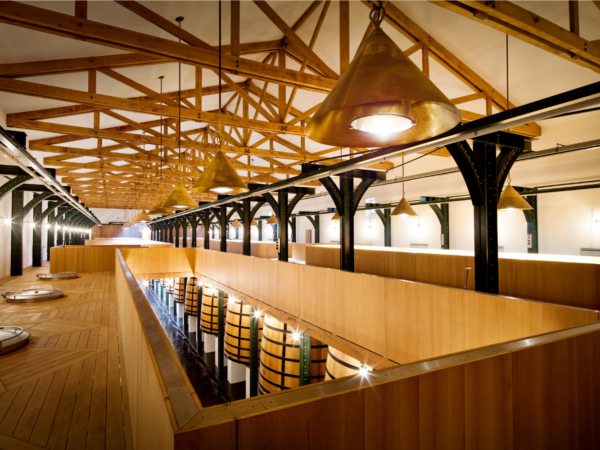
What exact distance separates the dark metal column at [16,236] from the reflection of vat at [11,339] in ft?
26.5

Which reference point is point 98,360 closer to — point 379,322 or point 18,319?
point 18,319

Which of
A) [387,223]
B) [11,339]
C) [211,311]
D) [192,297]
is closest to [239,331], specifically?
[211,311]

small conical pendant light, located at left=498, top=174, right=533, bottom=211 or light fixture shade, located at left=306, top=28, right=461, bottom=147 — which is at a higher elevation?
light fixture shade, located at left=306, top=28, right=461, bottom=147

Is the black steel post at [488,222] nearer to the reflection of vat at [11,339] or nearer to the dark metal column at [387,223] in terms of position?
the reflection of vat at [11,339]

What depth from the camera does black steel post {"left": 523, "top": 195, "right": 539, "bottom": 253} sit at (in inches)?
363

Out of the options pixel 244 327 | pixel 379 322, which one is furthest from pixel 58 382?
pixel 244 327

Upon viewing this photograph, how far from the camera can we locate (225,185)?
3.45 meters

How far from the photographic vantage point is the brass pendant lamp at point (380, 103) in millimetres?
1381

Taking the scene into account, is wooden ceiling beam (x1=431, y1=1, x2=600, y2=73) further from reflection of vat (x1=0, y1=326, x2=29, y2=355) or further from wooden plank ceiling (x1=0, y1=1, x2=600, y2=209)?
reflection of vat (x1=0, y1=326, x2=29, y2=355)

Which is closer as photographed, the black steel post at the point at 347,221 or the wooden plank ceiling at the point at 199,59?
the wooden plank ceiling at the point at 199,59

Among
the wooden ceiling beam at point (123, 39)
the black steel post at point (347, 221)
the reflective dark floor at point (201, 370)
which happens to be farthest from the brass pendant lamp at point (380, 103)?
the reflective dark floor at point (201, 370)

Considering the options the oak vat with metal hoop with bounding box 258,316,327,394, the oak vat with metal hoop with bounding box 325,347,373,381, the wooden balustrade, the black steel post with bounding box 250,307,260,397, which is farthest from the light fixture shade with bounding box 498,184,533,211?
the black steel post with bounding box 250,307,260,397

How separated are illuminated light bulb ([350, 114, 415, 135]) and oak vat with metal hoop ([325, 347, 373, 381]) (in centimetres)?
340

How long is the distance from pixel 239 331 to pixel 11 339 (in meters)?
5.12
